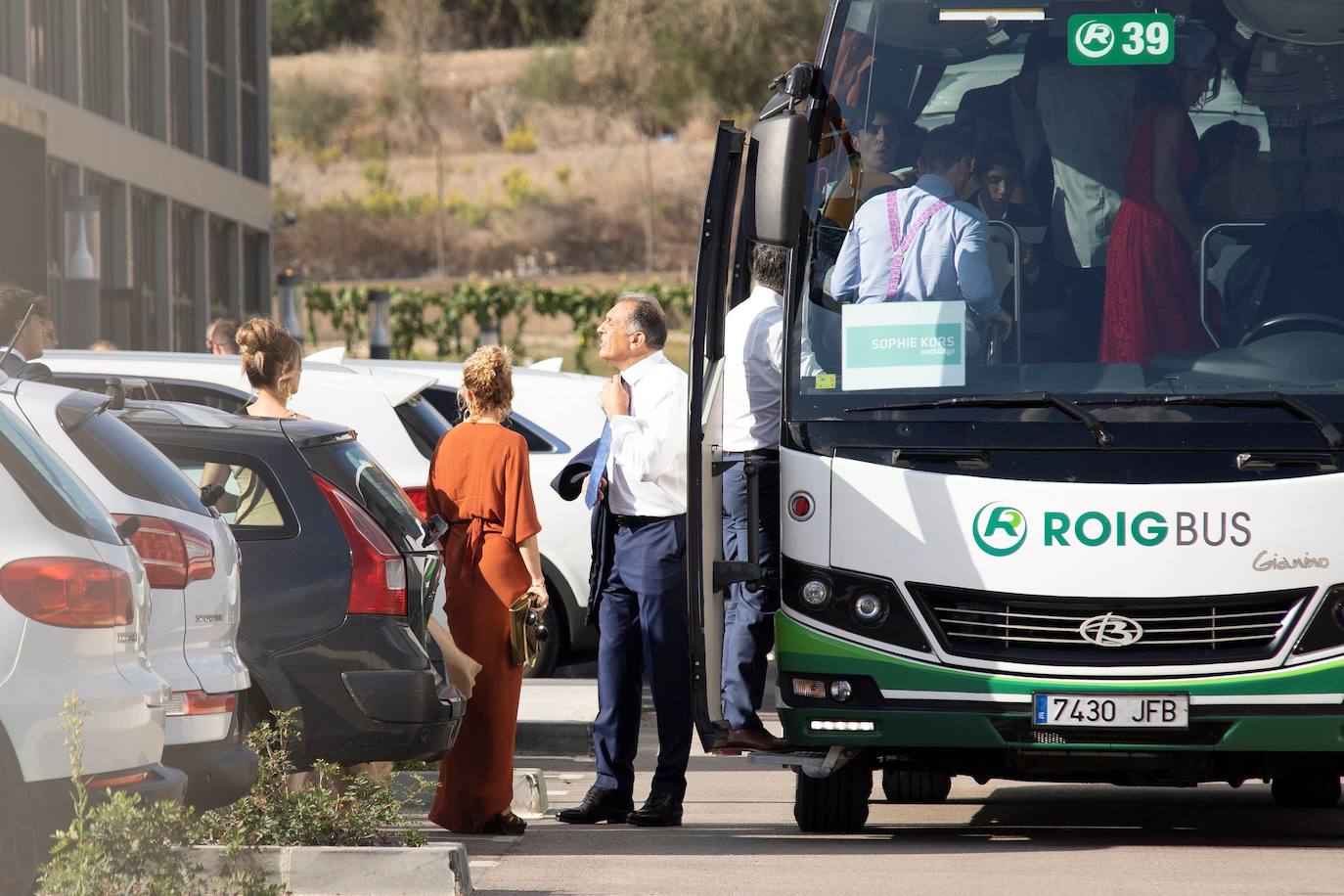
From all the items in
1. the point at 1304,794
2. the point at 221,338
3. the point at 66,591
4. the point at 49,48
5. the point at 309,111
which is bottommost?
the point at 1304,794

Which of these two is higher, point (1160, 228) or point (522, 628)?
point (1160, 228)

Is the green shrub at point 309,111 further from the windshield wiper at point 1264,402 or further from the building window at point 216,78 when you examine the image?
the windshield wiper at point 1264,402

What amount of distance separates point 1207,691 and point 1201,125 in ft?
6.71

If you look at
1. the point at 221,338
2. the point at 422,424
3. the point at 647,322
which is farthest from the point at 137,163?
the point at 647,322

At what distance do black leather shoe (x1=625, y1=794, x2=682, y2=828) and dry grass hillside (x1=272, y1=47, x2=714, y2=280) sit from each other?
181 ft

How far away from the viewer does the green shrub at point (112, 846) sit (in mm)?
5227

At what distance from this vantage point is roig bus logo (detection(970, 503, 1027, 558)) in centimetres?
784

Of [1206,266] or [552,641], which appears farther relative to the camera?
[552,641]

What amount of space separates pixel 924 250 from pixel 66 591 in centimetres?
373

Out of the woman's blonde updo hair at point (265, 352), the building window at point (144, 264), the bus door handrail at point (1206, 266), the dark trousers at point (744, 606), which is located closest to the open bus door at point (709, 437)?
the dark trousers at point (744, 606)

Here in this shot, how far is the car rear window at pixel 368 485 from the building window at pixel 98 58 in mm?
17860

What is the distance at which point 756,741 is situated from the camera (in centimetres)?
836

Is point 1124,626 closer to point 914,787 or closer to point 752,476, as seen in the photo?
point 752,476

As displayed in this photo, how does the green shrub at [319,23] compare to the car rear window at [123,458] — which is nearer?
the car rear window at [123,458]
